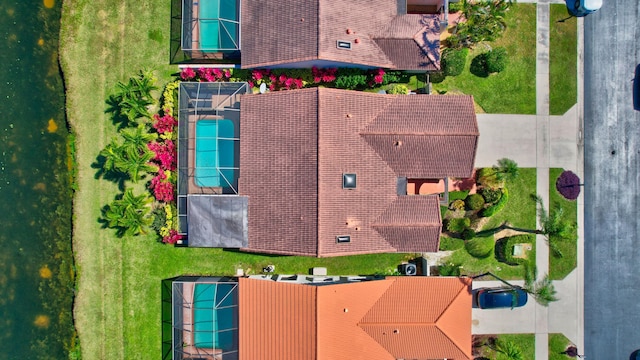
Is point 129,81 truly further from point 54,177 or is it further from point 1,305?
point 1,305

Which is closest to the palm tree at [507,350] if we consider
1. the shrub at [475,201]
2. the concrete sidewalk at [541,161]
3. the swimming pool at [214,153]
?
the concrete sidewalk at [541,161]

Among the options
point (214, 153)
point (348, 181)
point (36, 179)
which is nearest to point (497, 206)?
point (348, 181)

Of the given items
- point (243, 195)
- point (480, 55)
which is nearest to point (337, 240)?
point (243, 195)

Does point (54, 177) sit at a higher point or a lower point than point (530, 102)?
lower

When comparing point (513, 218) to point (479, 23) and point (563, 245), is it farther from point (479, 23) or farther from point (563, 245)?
point (479, 23)

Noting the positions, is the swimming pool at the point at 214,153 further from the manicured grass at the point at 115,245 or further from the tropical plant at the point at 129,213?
the manicured grass at the point at 115,245

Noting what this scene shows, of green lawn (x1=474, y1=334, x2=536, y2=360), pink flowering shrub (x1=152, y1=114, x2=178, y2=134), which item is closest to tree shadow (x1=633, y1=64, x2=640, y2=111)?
green lawn (x1=474, y1=334, x2=536, y2=360)
